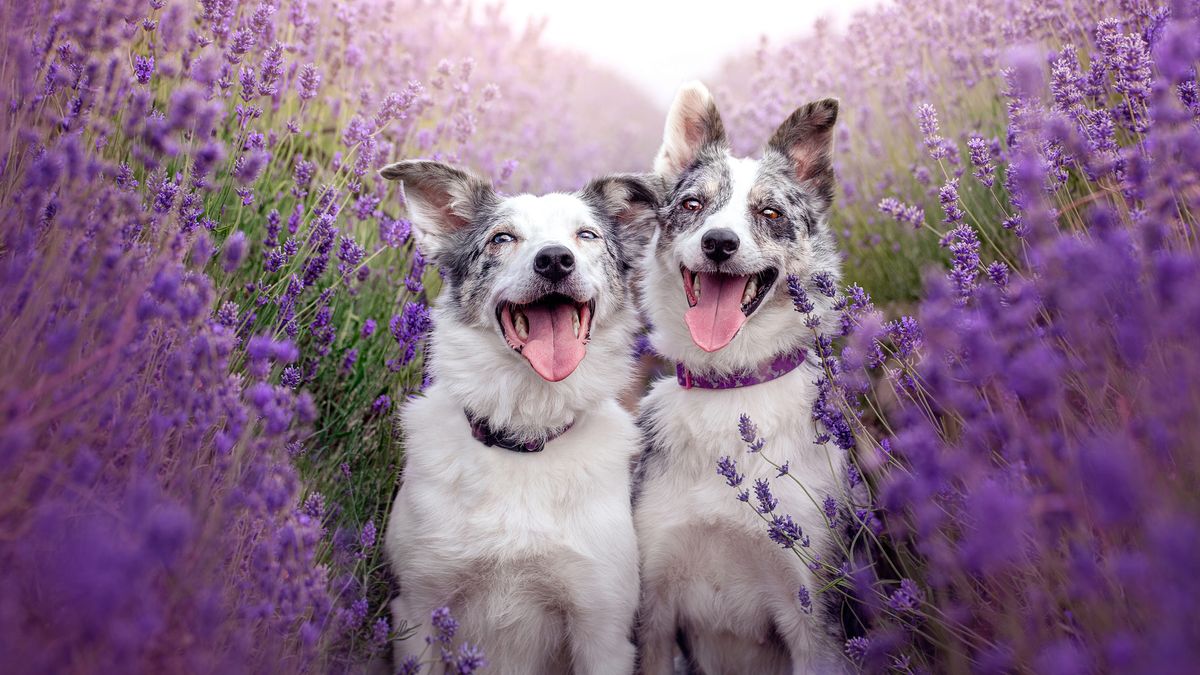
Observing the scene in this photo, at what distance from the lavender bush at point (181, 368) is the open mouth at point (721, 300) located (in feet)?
3.67

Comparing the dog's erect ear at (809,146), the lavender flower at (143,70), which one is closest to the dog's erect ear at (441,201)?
the lavender flower at (143,70)

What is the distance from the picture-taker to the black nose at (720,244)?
312 centimetres

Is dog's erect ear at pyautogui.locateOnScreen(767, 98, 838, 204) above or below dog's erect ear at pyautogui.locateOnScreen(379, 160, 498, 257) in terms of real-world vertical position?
above

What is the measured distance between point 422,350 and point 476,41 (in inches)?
188

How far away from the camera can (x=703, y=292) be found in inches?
131

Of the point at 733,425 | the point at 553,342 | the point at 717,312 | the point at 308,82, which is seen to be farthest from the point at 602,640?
the point at 308,82

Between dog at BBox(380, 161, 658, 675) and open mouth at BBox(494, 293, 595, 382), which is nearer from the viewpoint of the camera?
dog at BBox(380, 161, 658, 675)

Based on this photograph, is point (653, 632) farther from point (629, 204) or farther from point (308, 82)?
point (308, 82)

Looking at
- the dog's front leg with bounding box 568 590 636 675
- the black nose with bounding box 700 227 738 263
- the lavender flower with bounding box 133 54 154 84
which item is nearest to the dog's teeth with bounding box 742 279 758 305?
the black nose with bounding box 700 227 738 263

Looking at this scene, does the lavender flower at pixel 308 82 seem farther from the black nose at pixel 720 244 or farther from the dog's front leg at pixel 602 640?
the dog's front leg at pixel 602 640

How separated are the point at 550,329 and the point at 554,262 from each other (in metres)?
0.29

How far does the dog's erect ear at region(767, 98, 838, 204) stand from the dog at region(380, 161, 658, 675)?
95 centimetres

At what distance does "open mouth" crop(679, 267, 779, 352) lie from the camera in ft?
10.6

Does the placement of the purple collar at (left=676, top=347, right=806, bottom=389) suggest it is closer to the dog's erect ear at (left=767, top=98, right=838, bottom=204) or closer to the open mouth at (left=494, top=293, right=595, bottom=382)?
the open mouth at (left=494, top=293, right=595, bottom=382)
